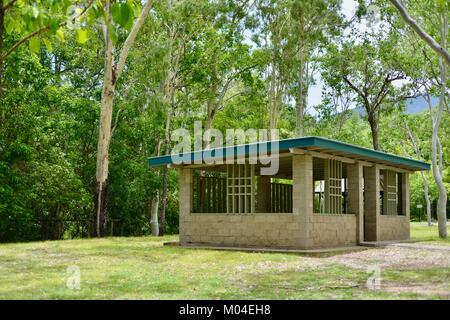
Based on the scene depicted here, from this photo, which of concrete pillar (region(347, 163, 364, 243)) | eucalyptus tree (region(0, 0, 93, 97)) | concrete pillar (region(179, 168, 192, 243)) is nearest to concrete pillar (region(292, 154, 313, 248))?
concrete pillar (region(347, 163, 364, 243))

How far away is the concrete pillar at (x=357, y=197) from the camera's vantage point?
59.5ft

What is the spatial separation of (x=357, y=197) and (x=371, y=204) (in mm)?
1483

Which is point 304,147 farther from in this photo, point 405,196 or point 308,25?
point 308,25

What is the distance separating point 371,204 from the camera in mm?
19328

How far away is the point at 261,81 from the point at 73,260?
70.3 feet

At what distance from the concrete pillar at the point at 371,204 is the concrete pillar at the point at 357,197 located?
3.51 ft

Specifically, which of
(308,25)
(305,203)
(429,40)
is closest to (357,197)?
(305,203)

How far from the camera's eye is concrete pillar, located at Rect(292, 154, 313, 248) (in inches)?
609

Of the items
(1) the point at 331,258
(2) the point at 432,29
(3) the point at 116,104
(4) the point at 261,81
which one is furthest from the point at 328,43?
(1) the point at 331,258

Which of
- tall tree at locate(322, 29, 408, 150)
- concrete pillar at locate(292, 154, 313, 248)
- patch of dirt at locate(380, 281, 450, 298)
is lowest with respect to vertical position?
patch of dirt at locate(380, 281, 450, 298)

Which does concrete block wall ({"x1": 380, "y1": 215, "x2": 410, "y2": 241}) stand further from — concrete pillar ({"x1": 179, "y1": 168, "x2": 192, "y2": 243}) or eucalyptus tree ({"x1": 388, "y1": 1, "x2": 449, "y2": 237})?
concrete pillar ({"x1": 179, "y1": 168, "x2": 192, "y2": 243})

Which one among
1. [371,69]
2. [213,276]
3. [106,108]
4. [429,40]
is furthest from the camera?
[371,69]

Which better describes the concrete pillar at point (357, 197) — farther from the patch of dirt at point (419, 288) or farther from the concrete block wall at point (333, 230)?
the patch of dirt at point (419, 288)

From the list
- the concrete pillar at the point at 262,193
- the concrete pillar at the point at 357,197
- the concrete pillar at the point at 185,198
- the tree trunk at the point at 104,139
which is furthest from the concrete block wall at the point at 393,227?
the tree trunk at the point at 104,139
